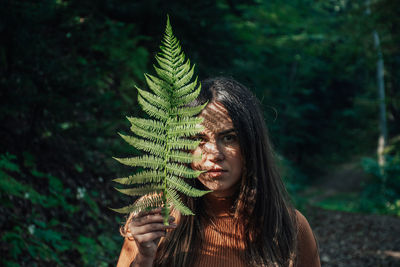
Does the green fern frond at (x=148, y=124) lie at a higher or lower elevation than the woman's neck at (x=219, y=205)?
higher

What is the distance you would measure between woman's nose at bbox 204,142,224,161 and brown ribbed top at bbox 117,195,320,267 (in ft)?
1.30

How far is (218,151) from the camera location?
145 centimetres

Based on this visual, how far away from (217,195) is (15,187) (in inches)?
106

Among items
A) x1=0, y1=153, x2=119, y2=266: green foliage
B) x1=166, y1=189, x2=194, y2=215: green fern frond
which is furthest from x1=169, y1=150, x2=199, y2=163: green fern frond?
x1=0, y1=153, x2=119, y2=266: green foliage

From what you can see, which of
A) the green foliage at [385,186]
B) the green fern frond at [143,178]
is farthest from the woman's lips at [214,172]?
the green foliage at [385,186]

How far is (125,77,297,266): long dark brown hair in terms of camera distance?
1.62 meters

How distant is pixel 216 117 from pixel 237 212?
0.55 m

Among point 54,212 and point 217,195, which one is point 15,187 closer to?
point 54,212

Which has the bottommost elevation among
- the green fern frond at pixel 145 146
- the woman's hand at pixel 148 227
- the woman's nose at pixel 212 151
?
the woman's hand at pixel 148 227

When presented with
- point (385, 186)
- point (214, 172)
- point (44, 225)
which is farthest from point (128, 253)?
point (385, 186)

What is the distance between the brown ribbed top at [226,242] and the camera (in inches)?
66.9

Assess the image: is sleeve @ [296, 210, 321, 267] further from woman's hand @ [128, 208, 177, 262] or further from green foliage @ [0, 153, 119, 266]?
green foliage @ [0, 153, 119, 266]

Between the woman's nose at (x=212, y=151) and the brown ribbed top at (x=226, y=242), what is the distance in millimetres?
396

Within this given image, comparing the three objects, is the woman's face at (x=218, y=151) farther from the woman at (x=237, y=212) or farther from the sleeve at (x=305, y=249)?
the sleeve at (x=305, y=249)
